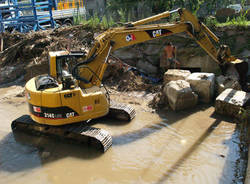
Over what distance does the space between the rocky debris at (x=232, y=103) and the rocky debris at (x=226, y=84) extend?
474mm

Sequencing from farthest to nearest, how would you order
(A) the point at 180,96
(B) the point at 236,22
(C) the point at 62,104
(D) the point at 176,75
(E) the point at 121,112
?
(B) the point at 236,22
(D) the point at 176,75
(A) the point at 180,96
(E) the point at 121,112
(C) the point at 62,104

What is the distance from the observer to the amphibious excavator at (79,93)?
5.33 metres

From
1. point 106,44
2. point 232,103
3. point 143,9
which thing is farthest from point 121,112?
point 143,9

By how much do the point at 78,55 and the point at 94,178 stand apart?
295cm

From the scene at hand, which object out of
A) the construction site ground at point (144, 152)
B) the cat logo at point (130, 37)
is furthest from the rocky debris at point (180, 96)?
the cat logo at point (130, 37)

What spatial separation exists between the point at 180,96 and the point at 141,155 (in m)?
2.55

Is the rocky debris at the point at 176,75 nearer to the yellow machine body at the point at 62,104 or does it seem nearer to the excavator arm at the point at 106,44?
the excavator arm at the point at 106,44

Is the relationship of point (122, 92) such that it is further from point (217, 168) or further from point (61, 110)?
point (217, 168)

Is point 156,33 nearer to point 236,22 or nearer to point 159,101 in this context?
point 159,101

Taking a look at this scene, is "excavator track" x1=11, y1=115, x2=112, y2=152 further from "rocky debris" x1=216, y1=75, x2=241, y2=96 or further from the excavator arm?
"rocky debris" x1=216, y1=75, x2=241, y2=96

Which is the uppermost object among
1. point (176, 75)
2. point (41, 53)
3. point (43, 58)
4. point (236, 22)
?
point (236, 22)

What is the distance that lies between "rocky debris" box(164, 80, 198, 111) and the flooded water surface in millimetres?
441

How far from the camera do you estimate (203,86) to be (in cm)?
747

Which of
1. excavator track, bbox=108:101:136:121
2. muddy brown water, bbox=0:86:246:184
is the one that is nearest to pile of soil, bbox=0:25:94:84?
muddy brown water, bbox=0:86:246:184
